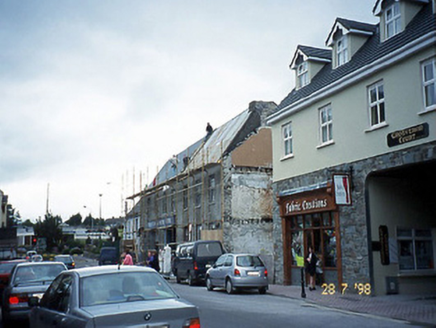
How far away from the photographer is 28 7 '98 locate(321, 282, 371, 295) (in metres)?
17.4

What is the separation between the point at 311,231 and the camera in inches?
842

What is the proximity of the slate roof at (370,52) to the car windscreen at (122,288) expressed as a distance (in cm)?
1218

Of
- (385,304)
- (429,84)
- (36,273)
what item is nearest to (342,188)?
(385,304)

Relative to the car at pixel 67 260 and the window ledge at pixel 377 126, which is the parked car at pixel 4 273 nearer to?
the car at pixel 67 260

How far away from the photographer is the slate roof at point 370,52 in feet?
52.8

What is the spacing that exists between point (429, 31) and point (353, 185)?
5.84 metres

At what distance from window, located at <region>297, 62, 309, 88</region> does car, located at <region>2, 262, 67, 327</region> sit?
48.0ft

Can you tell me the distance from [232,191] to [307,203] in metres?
9.26

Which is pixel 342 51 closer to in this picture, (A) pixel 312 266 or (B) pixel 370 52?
(B) pixel 370 52

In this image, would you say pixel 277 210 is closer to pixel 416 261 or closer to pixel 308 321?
pixel 416 261

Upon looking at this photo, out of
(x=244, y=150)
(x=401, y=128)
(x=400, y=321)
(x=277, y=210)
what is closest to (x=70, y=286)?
(x=400, y=321)

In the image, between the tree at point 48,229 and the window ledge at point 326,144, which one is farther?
the tree at point 48,229

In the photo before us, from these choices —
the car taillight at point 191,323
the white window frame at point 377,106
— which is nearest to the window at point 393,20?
the white window frame at point 377,106

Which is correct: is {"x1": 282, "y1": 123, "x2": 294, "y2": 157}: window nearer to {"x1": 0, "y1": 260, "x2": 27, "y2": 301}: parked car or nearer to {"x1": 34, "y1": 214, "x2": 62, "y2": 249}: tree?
{"x1": 0, "y1": 260, "x2": 27, "y2": 301}: parked car
